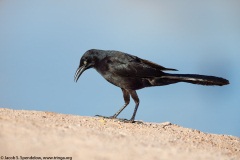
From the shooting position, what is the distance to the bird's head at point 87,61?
417 inches

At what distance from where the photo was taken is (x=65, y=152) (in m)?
5.84

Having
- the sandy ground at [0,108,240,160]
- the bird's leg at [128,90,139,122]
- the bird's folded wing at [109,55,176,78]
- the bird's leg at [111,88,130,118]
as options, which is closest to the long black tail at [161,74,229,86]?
the bird's folded wing at [109,55,176,78]

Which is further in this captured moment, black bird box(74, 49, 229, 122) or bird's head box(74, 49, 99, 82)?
bird's head box(74, 49, 99, 82)

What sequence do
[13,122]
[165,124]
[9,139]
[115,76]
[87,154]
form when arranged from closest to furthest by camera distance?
[87,154], [9,139], [13,122], [115,76], [165,124]

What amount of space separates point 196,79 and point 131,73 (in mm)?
1452

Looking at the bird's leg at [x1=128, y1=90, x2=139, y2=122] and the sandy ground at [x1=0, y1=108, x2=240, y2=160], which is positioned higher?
the bird's leg at [x1=128, y1=90, x2=139, y2=122]

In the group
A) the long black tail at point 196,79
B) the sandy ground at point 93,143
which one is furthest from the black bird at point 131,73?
the sandy ground at point 93,143

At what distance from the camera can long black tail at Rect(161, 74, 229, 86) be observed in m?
10.0

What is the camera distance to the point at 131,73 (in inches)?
402

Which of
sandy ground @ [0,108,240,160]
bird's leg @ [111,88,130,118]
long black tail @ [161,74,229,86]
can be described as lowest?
sandy ground @ [0,108,240,160]

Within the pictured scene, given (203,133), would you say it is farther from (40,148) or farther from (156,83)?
(40,148)

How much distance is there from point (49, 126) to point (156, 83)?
355 cm

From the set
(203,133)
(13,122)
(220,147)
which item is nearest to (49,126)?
(13,122)

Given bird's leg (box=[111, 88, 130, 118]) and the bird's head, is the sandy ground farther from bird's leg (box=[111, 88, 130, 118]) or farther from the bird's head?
the bird's head
